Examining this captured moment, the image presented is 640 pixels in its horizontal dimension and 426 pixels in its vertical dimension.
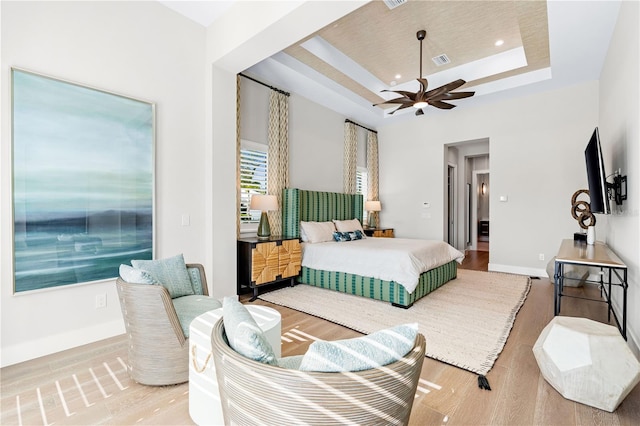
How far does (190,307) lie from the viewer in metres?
2.12

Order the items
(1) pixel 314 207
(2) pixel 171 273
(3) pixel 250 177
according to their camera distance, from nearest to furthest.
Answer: (2) pixel 171 273 < (3) pixel 250 177 < (1) pixel 314 207

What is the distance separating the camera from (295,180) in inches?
203

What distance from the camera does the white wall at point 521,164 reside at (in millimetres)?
4867

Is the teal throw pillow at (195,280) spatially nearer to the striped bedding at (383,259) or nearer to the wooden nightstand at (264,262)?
the wooden nightstand at (264,262)

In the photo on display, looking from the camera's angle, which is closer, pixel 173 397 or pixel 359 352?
pixel 359 352

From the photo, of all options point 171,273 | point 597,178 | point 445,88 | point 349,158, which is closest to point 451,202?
point 349,158

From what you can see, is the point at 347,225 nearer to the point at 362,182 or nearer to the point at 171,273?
the point at 362,182

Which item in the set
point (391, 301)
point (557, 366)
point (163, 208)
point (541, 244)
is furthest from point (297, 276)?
point (541, 244)

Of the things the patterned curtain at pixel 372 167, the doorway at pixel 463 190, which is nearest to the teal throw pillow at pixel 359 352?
the doorway at pixel 463 190

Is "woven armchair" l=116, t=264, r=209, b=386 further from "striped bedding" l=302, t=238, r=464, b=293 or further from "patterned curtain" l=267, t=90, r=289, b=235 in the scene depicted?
"patterned curtain" l=267, t=90, r=289, b=235

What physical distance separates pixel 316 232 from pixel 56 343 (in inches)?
127

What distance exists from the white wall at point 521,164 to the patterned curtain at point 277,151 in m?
3.21

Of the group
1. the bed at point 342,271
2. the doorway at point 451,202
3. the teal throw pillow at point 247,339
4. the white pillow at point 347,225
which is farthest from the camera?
the doorway at point 451,202

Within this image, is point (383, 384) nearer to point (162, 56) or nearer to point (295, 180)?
point (162, 56)
